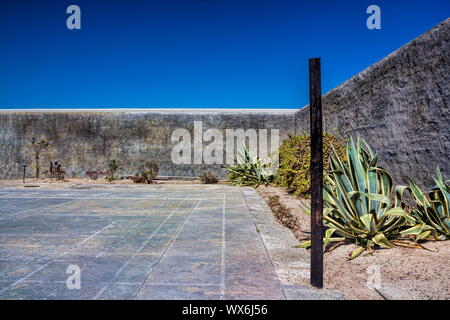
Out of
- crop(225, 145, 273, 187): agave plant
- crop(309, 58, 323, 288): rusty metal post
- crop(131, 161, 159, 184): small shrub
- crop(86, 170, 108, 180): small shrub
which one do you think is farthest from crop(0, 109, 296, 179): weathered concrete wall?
crop(309, 58, 323, 288): rusty metal post

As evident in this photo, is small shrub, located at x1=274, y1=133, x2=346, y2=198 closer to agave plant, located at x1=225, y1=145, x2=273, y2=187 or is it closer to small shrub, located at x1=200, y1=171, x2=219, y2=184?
agave plant, located at x1=225, y1=145, x2=273, y2=187

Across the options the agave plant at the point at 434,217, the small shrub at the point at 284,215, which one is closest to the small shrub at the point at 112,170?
the small shrub at the point at 284,215

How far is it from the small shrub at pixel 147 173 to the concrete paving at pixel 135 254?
565 centimetres

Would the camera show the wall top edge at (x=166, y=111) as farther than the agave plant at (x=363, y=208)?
Yes

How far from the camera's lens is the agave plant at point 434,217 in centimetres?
297

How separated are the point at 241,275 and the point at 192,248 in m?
0.85

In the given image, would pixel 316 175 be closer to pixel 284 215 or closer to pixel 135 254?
pixel 135 254

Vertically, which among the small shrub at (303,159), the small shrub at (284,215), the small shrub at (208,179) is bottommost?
the small shrub at (284,215)

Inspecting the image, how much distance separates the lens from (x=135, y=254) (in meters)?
2.90

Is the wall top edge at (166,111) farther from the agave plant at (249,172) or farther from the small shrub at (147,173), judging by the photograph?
the small shrub at (147,173)

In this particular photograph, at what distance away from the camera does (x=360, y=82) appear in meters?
5.89

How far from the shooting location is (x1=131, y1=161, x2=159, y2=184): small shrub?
11.0 metres

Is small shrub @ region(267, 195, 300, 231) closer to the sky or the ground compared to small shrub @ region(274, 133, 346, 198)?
closer to the ground

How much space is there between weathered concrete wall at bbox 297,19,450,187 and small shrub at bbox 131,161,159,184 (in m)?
7.28
